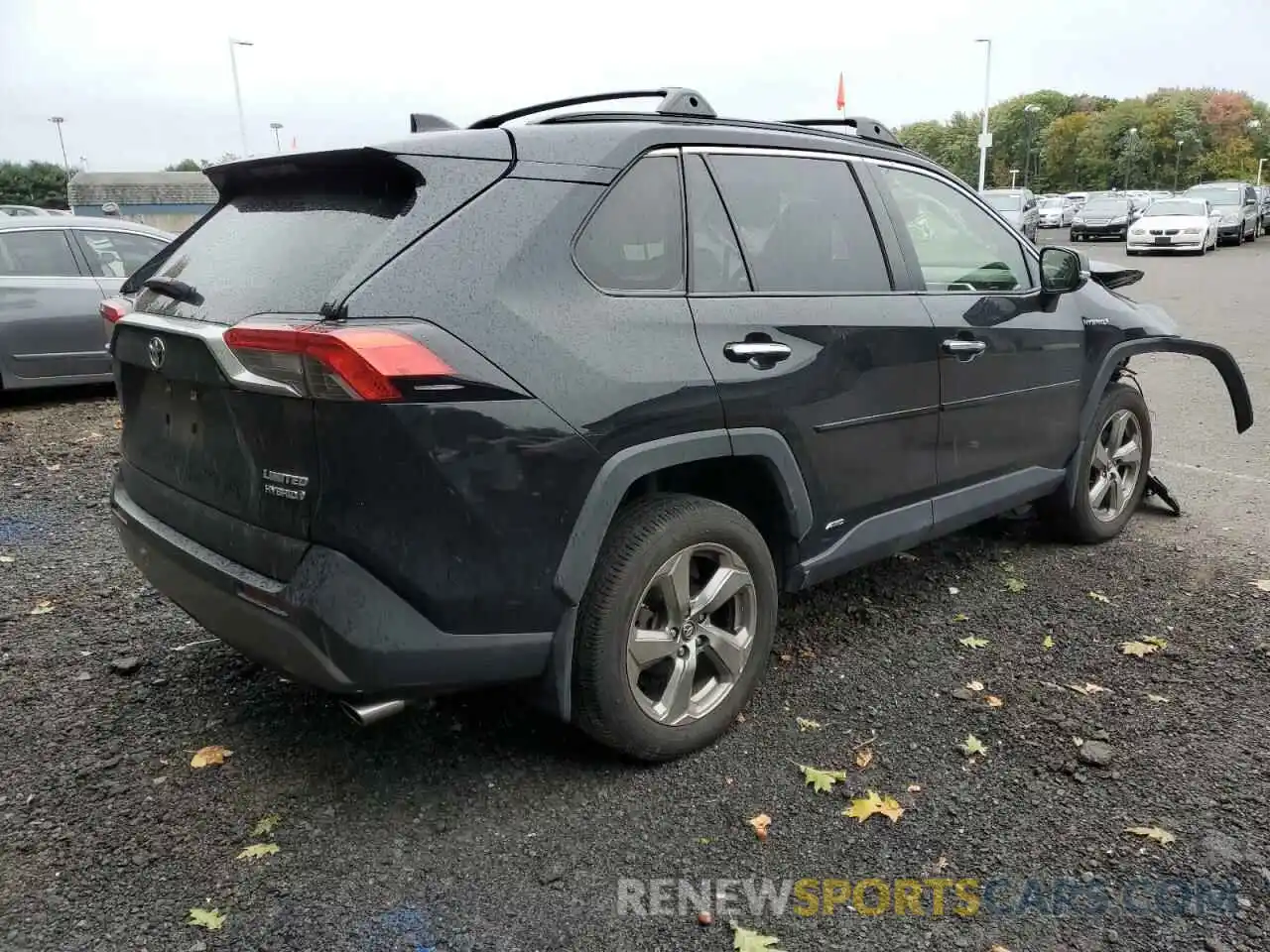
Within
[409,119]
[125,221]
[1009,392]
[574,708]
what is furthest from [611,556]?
[125,221]

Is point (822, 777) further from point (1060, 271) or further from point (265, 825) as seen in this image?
point (1060, 271)

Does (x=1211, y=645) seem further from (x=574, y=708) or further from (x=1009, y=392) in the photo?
(x=574, y=708)

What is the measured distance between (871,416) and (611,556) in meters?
1.19

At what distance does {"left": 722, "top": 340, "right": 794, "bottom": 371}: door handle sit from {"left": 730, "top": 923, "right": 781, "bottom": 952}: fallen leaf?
5.06ft

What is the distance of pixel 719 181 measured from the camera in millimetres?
3170

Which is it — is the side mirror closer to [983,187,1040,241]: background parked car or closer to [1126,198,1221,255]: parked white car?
[983,187,1040,241]: background parked car

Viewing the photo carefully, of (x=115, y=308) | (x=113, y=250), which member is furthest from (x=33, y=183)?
(x=115, y=308)

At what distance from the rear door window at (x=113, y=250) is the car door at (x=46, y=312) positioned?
0.43 feet

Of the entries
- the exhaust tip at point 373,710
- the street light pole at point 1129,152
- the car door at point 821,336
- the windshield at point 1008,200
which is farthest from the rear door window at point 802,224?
the street light pole at point 1129,152

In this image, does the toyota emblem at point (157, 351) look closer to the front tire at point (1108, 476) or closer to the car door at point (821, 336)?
the car door at point (821, 336)

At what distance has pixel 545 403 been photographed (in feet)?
8.23

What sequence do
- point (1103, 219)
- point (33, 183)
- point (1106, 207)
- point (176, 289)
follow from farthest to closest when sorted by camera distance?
1. point (33, 183)
2. point (1106, 207)
3. point (1103, 219)
4. point (176, 289)

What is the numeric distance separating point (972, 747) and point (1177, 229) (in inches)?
1075

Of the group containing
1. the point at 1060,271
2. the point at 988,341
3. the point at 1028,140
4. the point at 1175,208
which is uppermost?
the point at 1028,140
